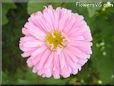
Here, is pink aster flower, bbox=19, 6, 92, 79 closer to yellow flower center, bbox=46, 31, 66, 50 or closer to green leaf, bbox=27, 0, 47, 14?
yellow flower center, bbox=46, 31, 66, 50

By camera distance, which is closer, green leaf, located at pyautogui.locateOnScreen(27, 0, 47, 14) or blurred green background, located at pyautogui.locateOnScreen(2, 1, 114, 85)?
green leaf, located at pyautogui.locateOnScreen(27, 0, 47, 14)

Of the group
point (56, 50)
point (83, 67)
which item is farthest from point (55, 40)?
point (83, 67)

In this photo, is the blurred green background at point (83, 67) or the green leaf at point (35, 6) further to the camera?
the blurred green background at point (83, 67)

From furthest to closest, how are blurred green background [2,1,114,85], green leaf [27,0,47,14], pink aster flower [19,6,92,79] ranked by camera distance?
blurred green background [2,1,114,85]
green leaf [27,0,47,14]
pink aster flower [19,6,92,79]

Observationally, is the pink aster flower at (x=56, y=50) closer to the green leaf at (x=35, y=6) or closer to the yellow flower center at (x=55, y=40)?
the yellow flower center at (x=55, y=40)

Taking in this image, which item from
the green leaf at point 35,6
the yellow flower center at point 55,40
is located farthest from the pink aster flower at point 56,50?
the green leaf at point 35,6

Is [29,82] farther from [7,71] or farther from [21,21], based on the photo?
[21,21]

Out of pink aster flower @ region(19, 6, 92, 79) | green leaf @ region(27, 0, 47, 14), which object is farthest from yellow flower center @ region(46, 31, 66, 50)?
green leaf @ region(27, 0, 47, 14)
